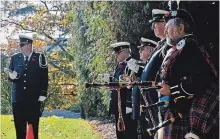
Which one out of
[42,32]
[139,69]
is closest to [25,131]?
[139,69]

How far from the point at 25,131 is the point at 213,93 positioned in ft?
13.7

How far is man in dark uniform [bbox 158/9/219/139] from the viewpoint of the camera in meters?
3.66

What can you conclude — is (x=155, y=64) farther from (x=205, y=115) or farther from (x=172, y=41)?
(x=205, y=115)

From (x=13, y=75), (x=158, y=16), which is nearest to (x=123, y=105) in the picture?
(x=158, y=16)

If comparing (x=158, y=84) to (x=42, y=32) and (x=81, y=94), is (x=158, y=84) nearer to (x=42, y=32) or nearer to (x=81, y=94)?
(x=81, y=94)

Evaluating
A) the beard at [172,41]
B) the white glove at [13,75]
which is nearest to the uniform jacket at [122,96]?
the white glove at [13,75]

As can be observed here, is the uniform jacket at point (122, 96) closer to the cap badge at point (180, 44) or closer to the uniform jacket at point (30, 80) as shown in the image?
the uniform jacket at point (30, 80)

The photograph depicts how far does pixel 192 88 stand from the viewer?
143 inches

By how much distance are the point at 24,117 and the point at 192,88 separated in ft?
13.5

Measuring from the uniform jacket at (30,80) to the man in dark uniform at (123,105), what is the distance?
57.5 inches

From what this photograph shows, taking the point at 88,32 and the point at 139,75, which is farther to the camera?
the point at 88,32

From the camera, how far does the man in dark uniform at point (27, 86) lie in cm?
725

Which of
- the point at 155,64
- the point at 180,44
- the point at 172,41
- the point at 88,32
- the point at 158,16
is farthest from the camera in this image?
the point at 88,32

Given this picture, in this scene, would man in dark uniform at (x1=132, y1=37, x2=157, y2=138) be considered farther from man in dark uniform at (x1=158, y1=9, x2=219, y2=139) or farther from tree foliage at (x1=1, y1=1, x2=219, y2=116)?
man in dark uniform at (x1=158, y1=9, x2=219, y2=139)
